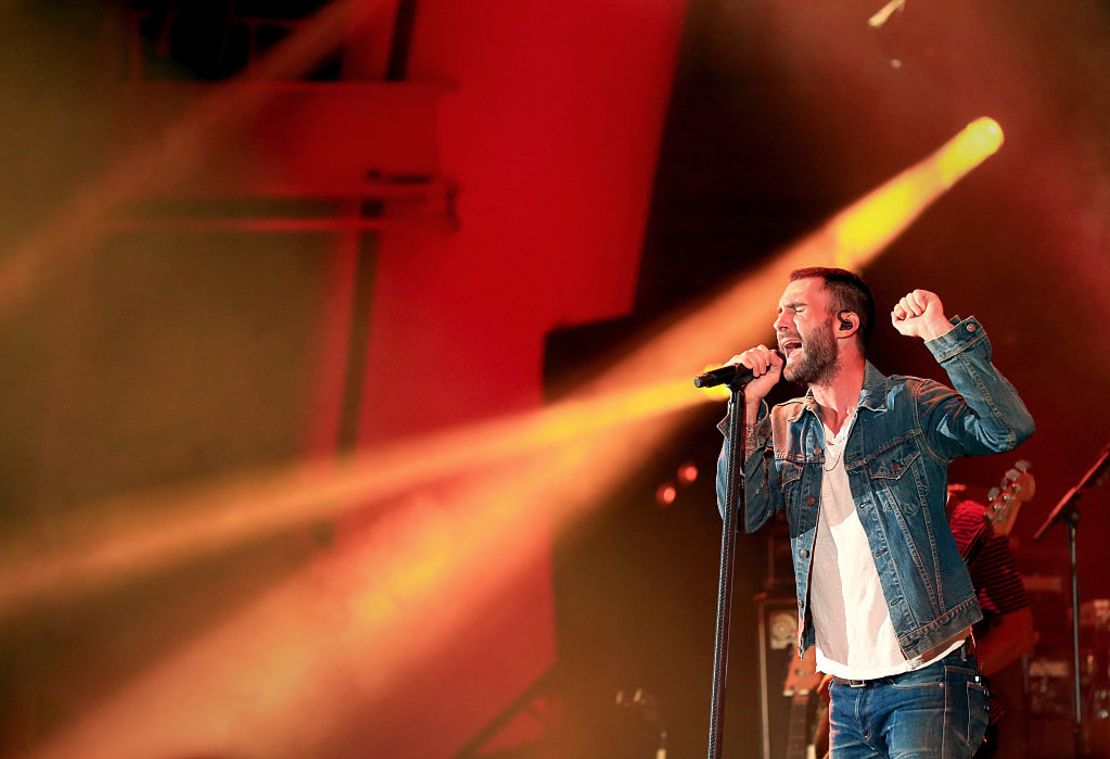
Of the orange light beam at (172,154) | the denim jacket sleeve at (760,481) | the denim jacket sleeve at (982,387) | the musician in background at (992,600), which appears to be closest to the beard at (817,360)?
the denim jacket sleeve at (760,481)

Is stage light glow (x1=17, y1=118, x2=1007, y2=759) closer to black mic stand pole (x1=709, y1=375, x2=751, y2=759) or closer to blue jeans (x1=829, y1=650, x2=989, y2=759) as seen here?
blue jeans (x1=829, y1=650, x2=989, y2=759)

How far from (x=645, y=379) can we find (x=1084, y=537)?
8.40ft

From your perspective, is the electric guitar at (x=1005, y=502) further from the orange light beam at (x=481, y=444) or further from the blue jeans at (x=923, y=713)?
the orange light beam at (x=481, y=444)

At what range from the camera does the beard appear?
2.81 meters

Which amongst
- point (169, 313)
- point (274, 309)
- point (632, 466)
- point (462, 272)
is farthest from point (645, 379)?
point (169, 313)

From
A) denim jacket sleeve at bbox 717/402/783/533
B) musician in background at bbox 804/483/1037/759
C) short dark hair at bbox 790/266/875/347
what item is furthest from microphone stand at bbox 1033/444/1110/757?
denim jacket sleeve at bbox 717/402/783/533

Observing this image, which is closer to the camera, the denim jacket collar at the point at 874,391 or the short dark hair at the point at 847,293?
the denim jacket collar at the point at 874,391

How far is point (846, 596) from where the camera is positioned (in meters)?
2.66

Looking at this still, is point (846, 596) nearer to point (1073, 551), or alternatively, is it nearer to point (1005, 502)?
point (1005, 502)

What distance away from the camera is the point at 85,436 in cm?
598

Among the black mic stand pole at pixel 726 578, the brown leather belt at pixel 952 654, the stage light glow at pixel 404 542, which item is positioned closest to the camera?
the black mic stand pole at pixel 726 578

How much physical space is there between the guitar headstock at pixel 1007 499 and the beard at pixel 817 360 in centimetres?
179

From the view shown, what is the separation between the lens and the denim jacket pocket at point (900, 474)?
2.66 metres

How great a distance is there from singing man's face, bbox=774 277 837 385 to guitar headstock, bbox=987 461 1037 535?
1.81 m
